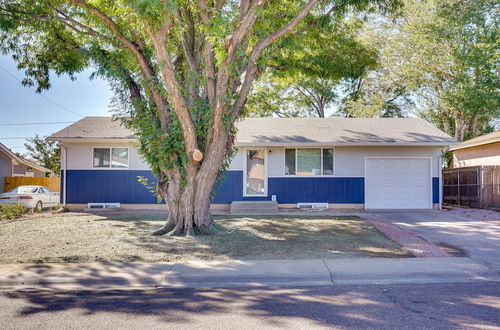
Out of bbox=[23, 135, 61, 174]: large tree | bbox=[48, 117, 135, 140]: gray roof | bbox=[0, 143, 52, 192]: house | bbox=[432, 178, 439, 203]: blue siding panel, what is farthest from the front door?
bbox=[23, 135, 61, 174]: large tree

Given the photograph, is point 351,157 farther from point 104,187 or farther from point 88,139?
point 88,139

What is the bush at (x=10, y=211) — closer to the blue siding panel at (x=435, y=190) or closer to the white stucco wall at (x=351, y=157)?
the white stucco wall at (x=351, y=157)

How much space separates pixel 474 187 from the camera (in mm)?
17094

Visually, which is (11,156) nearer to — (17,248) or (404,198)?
(17,248)

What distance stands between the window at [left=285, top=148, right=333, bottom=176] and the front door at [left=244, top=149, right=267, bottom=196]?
1.08 meters

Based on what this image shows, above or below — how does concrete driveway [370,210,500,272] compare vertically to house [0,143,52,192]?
below

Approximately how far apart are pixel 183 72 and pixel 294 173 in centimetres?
733

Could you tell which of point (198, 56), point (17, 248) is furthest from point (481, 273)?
Answer: point (17, 248)

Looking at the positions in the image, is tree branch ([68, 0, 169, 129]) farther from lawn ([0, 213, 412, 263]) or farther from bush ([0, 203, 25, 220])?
bush ([0, 203, 25, 220])

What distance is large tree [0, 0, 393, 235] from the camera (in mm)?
8016

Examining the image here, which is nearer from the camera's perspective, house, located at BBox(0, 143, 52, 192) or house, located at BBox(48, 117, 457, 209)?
house, located at BBox(48, 117, 457, 209)

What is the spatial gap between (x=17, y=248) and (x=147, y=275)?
395cm

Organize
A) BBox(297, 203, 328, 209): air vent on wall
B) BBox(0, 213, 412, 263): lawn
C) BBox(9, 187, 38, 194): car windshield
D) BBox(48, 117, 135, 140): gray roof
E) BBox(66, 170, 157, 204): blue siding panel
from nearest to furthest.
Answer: BBox(0, 213, 412, 263): lawn → BBox(48, 117, 135, 140): gray roof → BBox(297, 203, 328, 209): air vent on wall → BBox(66, 170, 157, 204): blue siding panel → BBox(9, 187, 38, 194): car windshield

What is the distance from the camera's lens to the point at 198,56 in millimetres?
9570
